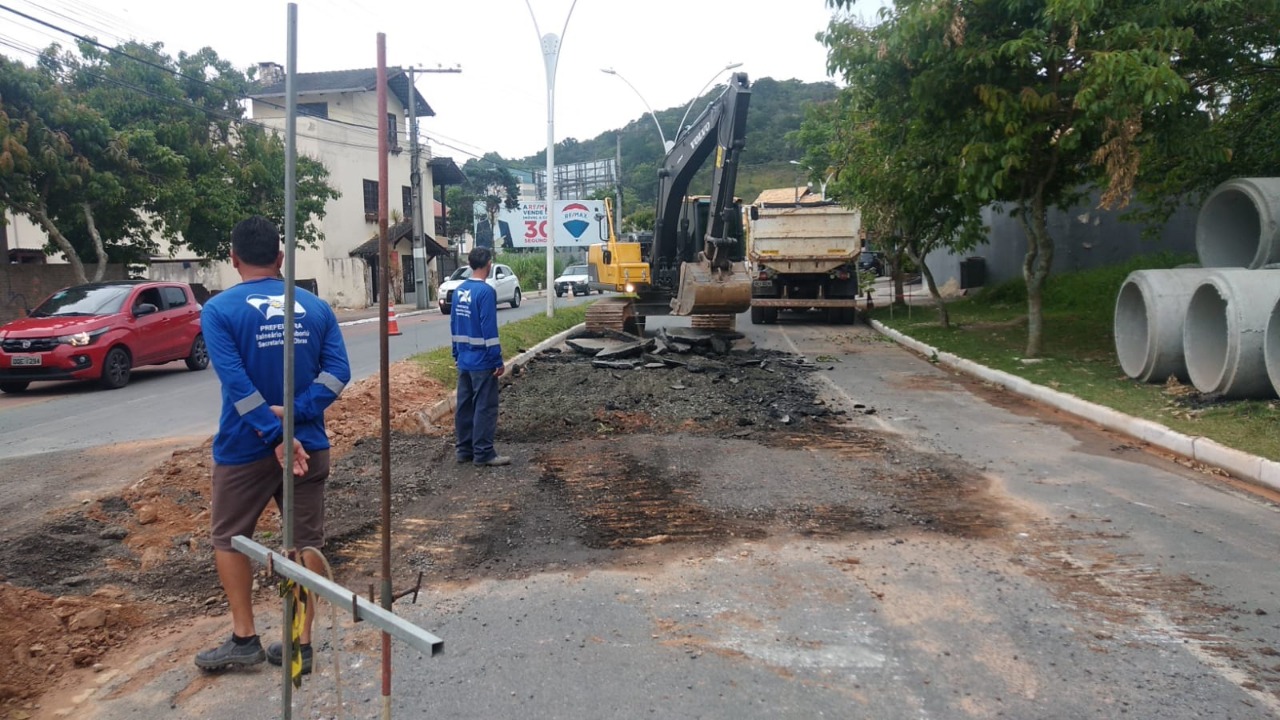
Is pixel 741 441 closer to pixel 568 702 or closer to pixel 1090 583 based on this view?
pixel 1090 583

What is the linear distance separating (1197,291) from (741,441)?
17.8 feet

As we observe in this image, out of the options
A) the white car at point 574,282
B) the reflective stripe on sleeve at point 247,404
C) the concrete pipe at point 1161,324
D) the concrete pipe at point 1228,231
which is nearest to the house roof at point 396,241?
the white car at point 574,282

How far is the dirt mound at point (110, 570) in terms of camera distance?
13.2 ft

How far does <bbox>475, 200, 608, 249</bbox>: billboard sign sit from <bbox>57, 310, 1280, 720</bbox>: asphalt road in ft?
77.9

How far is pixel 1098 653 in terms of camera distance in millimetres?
3949

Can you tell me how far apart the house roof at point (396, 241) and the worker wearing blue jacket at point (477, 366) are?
96.3 ft

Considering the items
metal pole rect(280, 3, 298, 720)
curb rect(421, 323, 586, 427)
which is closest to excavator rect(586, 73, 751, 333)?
curb rect(421, 323, 586, 427)

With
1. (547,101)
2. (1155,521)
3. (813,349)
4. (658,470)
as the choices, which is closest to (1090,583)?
(1155,521)

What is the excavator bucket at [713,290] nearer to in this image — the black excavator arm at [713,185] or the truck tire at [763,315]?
the black excavator arm at [713,185]

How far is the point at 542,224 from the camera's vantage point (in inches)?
1813

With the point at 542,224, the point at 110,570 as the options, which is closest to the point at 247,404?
the point at 110,570

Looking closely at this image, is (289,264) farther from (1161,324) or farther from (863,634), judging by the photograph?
(1161,324)

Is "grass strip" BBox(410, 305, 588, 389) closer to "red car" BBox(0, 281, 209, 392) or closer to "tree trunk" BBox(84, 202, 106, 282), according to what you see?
"red car" BBox(0, 281, 209, 392)

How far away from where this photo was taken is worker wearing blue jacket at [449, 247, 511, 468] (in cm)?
768
